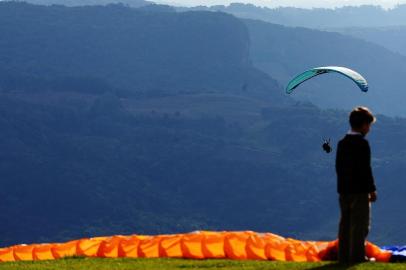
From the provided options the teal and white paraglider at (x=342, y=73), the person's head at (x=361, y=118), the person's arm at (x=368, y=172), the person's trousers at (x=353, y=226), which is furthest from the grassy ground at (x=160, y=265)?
the teal and white paraglider at (x=342, y=73)

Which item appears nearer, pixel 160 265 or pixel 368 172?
pixel 368 172

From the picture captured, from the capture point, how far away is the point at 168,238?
18.4m

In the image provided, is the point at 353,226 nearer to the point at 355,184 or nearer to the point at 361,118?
the point at 355,184

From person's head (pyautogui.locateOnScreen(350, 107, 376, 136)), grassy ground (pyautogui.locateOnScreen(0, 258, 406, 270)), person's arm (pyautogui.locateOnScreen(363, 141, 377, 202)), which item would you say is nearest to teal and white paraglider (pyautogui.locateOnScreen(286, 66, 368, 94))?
person's head (pyautogui.locateOnScreen(350, 107, 376, 136))

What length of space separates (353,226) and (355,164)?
1136 mm

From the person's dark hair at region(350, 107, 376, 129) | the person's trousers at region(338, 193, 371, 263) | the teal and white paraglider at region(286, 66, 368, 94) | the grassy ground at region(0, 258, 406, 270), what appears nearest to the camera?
the person's dark hair at region(350, 107, 376, 129)

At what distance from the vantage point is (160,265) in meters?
16.1

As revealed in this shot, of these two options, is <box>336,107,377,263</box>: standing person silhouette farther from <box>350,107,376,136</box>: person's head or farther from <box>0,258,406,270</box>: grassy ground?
<box>0,258,406,270</box>: grassy ground

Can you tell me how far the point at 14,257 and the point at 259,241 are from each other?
620 cm

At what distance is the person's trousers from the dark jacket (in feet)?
0.61

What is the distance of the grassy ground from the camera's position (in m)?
15.0

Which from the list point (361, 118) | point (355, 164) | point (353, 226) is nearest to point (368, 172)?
point (355, 164)

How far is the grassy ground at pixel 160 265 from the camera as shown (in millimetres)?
15016

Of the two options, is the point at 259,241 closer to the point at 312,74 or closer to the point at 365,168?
the point at 365,168
